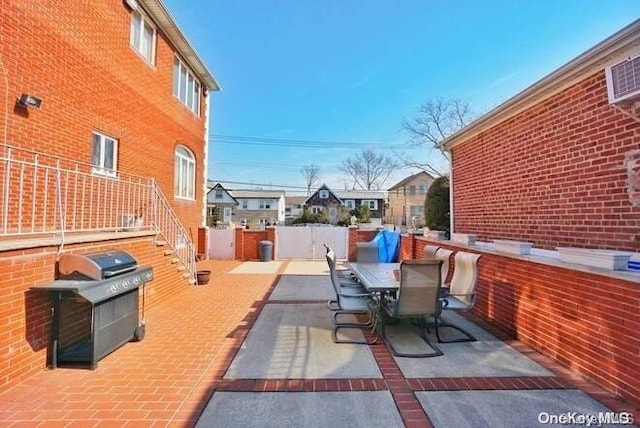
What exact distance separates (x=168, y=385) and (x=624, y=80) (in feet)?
17.6

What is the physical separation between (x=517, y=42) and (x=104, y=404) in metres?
11.2

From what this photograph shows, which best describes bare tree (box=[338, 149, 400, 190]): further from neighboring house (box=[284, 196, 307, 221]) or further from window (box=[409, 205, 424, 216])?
neighboring house (box=[284, 196, 307, 221])

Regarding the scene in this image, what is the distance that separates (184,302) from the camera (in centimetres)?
656

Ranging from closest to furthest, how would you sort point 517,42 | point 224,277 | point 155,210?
point 155,210, point 517,42, point 224,277

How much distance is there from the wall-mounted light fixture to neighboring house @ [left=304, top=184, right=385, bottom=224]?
28780mm

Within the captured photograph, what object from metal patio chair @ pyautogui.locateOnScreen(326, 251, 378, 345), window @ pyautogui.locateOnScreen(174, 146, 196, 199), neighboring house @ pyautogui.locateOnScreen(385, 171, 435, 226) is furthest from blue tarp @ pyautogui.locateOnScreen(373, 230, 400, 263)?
neighboring house @ pyautogui.locateOnScreen(385, 171, 435, 226)

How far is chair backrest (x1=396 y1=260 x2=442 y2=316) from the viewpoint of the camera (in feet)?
13.8

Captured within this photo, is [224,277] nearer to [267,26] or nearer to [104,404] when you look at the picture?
[104,404]

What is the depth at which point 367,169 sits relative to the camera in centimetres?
4553

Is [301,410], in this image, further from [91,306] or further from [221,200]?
[221,200]

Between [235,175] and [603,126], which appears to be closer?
[603,126]

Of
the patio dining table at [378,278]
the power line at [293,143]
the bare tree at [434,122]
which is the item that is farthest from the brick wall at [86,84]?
the power line at [293,143]

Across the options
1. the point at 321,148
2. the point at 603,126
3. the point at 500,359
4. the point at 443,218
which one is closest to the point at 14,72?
the point at 500,359

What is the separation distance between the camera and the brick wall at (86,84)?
525cm
